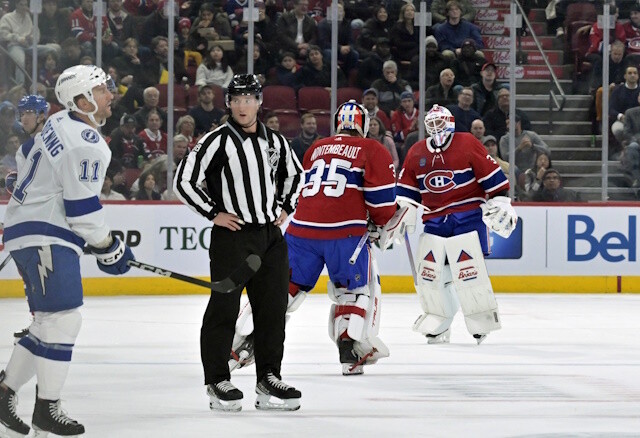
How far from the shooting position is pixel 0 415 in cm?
434

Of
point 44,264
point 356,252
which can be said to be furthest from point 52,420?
point 356,252

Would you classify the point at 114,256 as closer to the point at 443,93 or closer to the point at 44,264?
the point at 44,264

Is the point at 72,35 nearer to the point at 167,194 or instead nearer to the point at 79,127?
the point at 167,194

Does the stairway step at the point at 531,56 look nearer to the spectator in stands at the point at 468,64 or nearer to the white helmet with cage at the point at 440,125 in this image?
the spectator in stands at the point at 468,64

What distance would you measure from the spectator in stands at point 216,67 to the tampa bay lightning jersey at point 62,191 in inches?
271

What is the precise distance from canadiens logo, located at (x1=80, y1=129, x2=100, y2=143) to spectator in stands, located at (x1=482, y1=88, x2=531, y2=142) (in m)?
7.25

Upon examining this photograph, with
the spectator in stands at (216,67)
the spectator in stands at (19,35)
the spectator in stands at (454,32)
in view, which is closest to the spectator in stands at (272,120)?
the spectator in stands at (216,67)

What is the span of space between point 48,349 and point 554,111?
27.1 feet

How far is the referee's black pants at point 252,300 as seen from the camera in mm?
5070

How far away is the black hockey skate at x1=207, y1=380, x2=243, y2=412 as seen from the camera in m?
5.00

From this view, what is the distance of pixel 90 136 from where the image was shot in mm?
4301

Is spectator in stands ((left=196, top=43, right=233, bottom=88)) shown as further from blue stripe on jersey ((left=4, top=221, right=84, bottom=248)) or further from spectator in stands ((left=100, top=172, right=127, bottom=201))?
blue stripe on jersey ((left=4, top=221, right=84, bottom=248))

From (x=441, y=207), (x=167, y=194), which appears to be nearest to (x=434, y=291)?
(x=441, y=207)

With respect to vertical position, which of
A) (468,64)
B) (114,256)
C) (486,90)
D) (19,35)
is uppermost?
(19,35)
